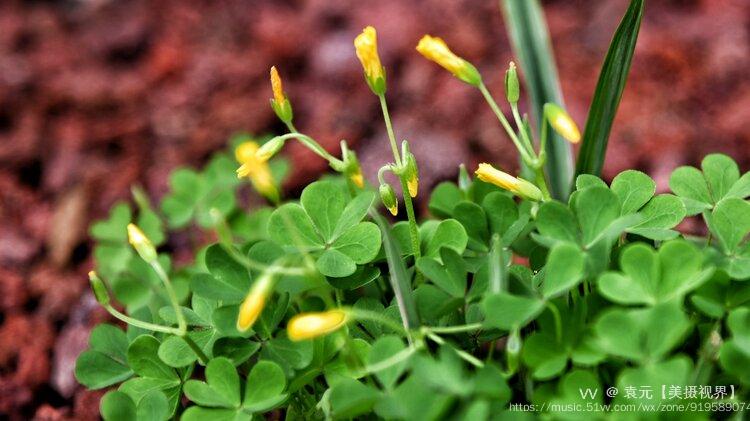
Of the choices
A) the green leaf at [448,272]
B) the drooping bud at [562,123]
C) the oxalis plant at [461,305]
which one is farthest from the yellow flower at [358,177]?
the drooping bud at [562,123]

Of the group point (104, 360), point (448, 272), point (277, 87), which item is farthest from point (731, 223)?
point (104, 360)

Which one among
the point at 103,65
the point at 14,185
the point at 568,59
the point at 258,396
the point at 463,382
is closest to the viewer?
the point at 463,382

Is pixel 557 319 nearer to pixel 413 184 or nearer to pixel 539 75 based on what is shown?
pixel 413 184

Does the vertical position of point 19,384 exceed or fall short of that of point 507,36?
it falls short

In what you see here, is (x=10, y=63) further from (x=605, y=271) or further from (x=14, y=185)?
(x=605, y=271)

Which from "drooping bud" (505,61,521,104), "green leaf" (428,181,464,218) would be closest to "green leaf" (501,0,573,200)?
"green leaf" (428,181,464,218)

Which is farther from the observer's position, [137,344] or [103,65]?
[103,65]

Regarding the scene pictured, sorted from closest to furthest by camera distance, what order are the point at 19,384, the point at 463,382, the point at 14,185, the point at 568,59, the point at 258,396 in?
1. the point at 463,382
2. the point at 258,396
3. the point at 19,384
4. the point at 14,185
5. the point at 568,59

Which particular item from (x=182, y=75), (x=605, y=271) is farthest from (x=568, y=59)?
(x=605, y=271)
